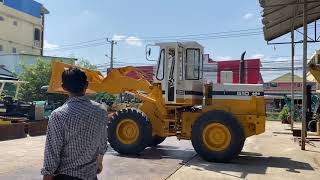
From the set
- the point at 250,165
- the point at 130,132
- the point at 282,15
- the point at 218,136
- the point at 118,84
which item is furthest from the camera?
the point at 282,15

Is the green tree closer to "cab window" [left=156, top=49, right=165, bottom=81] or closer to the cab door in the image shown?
"cab window" [left=156, top=49, right=165, bottom=81]

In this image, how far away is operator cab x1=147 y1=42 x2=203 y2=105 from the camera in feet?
41.4

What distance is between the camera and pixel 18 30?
1973 inches

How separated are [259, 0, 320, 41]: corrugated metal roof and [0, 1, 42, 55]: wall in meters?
34.0

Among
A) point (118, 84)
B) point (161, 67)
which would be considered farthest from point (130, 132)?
point (161, 67)

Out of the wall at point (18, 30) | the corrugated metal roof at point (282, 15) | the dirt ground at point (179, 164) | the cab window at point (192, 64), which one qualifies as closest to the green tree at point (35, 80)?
the wall at point (18, 30)

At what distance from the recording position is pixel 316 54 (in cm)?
1616

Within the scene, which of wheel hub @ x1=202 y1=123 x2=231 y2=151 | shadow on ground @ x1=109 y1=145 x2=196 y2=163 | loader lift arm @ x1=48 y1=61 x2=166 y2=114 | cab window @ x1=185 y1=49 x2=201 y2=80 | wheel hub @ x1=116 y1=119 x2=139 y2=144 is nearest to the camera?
wheel hub @ x1=202 y1=123 x2=231 y2=151

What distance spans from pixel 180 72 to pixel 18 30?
40.9 meters

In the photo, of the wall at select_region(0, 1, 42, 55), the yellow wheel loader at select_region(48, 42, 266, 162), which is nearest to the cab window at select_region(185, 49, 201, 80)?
the yellow wheel loader at select_region(48, 42, 266, 162)

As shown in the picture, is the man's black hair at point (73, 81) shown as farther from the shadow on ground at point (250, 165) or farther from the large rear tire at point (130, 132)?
the large rear tire at point (130, 132)

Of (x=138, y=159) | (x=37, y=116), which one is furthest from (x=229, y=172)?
(x=37, y=116)

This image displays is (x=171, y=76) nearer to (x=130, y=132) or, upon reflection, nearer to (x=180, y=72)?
(x=180, y=72)

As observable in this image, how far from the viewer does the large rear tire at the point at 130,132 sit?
40.5 ft
